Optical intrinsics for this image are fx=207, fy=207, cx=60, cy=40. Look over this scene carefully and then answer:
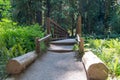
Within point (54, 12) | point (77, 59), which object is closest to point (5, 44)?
point (77, 59)

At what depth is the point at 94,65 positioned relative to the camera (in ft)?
14.8

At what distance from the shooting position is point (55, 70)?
18.4 feet

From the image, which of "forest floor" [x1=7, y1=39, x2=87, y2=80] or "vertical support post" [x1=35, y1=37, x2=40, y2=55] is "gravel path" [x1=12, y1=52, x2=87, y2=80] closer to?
"forest floor" [x1=7, y1=39, x2=87, y2=80]

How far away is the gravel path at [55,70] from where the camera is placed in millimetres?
4961

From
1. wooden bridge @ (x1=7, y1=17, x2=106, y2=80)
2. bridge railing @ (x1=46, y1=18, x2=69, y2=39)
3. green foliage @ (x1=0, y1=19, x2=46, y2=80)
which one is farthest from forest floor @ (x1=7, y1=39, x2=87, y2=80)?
bridge railing @ (x1=46, y1=18, x2=69, y2=39)

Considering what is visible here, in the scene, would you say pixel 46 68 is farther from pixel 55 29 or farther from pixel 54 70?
pixel 55 29

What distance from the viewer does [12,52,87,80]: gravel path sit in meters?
4.96

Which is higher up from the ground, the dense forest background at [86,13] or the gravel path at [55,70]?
the dense forest background at [86,13]

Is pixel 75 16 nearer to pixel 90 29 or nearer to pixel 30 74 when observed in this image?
pixel 90 29

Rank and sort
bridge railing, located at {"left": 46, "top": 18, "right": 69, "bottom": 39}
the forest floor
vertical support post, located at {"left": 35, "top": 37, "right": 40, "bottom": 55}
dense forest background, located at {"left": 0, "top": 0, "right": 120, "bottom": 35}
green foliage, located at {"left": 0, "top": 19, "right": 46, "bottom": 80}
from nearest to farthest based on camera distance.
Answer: the forest floor < green foliage, located at {"left": 0, "top": 19, "right": 46, "bottom": 80} < vertical support post, located at {"left": 35, "top": 37, "right": 40, "bottom": 55} < bridge railing, located at {"left": 46, "top": 18, "right": 69, "bottom": 39} < dense forest background, located at {"left": 0, "top": 0, "right": 120, "bottom": 35}

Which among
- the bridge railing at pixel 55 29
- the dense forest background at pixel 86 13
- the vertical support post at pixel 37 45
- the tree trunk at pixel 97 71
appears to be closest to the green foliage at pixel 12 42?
the vertical support post at pixel 37 45

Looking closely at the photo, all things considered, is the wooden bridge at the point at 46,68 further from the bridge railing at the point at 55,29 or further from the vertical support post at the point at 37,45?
the bridge railing at the point at 55,29

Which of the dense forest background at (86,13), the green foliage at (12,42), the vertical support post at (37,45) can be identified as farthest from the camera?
the dense forest background at (86,13)

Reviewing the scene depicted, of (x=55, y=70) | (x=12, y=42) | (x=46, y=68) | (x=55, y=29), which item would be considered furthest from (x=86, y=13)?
(x=55, y=70)
